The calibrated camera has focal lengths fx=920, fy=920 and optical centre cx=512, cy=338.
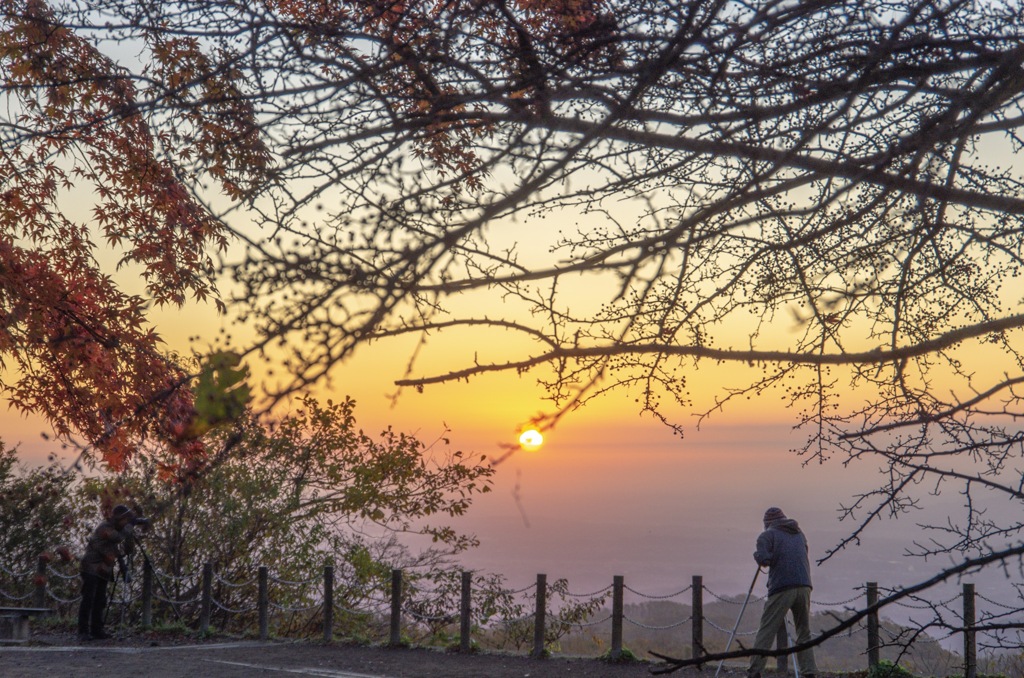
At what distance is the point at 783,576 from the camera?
1102 cm

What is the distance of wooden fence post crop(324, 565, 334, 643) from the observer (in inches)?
598

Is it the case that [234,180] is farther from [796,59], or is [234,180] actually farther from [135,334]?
[135,334]

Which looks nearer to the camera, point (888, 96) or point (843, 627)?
point (843, 627)

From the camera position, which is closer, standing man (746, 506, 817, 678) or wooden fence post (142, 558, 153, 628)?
standing man (746, 506, 817, 678)

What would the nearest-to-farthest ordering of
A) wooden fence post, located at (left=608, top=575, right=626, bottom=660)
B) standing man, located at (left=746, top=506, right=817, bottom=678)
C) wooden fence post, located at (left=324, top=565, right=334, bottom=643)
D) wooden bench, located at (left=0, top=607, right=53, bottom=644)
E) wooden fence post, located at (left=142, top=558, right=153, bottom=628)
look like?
standing man, located at (left=746, top=506, right=817, bottom=678), wooden fence post, located at (left=608, top=575, right=626, bottom=660), wooden bench, located at (left=0, top=607, right=53, bottom=644), wooden fence post, located at (left=324, top=565, right=334, bottom=643), wooden fence post, located at (left=142, top=558, right=153, bottom=628)

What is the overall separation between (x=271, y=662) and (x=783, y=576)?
7.19 m

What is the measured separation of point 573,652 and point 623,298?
37.4ft

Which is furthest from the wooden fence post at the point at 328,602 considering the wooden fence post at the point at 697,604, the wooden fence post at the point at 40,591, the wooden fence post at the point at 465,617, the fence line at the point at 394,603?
the wooden fence post at the point at 697,604

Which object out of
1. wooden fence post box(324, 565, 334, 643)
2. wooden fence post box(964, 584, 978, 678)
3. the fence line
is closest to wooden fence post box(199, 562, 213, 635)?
the fence line

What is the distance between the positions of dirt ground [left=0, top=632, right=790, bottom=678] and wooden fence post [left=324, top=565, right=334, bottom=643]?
26cm

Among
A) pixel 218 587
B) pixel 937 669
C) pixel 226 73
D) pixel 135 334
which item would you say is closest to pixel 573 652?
pixel 937 669

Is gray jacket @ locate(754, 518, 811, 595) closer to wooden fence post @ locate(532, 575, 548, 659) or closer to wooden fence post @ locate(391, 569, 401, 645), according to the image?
wooden fence post @ locate(532, 575, 548, 659)

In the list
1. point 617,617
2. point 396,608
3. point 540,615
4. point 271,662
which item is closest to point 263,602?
point 396,608

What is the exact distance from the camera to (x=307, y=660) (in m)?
13.3
